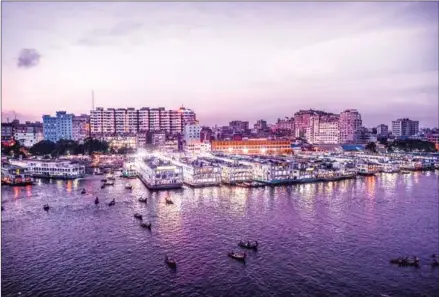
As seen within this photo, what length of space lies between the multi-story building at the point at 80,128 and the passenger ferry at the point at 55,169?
2034 cm

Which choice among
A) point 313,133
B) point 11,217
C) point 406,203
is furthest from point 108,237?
point 313,133

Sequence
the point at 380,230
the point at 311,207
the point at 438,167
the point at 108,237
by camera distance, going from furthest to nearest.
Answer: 1. the point at 438,167
2. the point at 311,207
3. the point at 380,230
4. the point at 108,237

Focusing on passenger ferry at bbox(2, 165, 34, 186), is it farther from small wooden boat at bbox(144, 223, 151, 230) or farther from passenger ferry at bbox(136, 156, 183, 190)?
small wooden boat at bbox(144, 223, 151, 230)

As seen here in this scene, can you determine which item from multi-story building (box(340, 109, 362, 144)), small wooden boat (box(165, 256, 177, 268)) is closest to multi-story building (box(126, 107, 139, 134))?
multi-story building (box(340, 109, 362, 144))

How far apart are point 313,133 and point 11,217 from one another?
57.6 metres

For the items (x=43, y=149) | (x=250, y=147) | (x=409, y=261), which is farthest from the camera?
(x=250, y=147)

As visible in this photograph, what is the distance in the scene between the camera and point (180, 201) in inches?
714

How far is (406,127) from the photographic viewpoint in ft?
265

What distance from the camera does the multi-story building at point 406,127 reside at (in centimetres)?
8041

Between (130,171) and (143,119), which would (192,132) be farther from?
(130,171)

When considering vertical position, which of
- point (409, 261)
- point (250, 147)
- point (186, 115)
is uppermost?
point (186, 115)

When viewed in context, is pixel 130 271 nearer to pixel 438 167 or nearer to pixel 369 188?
pixel 369 188

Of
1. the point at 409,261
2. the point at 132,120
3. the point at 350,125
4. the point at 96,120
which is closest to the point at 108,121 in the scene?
the point at 96,120

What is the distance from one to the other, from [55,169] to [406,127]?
74.6m
